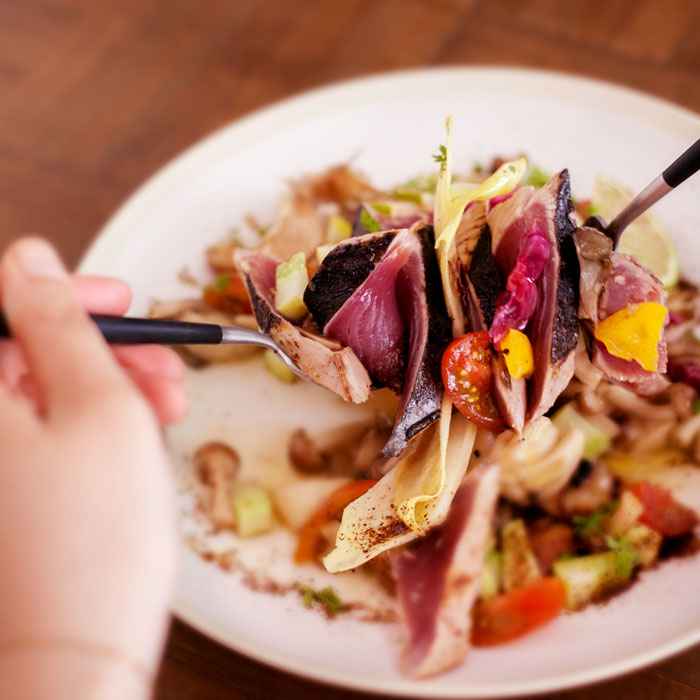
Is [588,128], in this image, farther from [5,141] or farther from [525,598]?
[5,141]

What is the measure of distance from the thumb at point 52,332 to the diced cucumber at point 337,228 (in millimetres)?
1042

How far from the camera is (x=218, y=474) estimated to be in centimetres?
166

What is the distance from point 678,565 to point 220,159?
1.65 meters

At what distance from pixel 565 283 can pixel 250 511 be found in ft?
2.95

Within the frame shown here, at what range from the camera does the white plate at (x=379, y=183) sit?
4.08 ft

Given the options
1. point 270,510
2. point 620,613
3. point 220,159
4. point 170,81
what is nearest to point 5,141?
point 170,81

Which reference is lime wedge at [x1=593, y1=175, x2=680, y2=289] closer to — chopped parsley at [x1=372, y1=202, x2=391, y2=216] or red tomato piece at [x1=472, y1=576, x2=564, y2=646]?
chopped parsley at [x1=372, y1=202, x2=391, y2=216]

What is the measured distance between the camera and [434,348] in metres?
1.22

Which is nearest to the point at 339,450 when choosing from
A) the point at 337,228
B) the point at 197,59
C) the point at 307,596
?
the point at 307,596

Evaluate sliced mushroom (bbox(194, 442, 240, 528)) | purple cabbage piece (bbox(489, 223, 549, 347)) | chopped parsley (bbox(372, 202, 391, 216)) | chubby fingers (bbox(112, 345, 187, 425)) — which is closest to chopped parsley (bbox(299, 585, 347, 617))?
sliced mushroom (bbox(194, 442, 240, 528))

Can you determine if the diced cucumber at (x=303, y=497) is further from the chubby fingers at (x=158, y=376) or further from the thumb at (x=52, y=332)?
the thumb at (x=52, y=332)

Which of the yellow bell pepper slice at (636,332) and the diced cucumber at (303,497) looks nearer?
the yellow bell pepper slice at (636,332)

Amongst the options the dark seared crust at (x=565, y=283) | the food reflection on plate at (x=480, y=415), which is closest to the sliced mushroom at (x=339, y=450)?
the food reflection on plate at (x=480, y=415)

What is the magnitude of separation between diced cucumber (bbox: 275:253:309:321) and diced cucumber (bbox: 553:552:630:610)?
79cm
